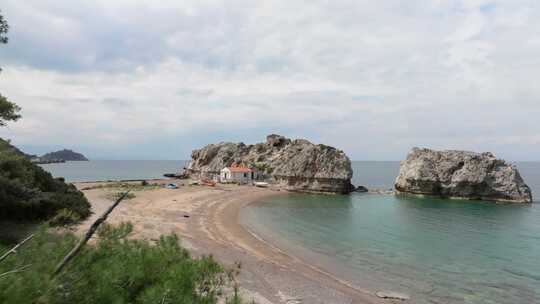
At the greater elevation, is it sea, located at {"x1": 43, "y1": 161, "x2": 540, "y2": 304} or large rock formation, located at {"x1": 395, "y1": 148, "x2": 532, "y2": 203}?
large rock formation, located at {"x1": 395, "y1": 148, "x2": 532, "y2": 203}

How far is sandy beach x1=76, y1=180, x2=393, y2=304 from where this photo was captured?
54.7 ft

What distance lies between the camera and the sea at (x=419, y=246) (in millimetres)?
19234

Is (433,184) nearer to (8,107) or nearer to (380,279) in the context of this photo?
(380,279)

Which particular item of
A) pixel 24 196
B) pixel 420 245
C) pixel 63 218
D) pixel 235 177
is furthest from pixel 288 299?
pixel 235 177

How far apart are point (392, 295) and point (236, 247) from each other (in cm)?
1132

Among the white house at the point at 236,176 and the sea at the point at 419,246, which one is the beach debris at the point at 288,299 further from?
the white house at the point at 236,176

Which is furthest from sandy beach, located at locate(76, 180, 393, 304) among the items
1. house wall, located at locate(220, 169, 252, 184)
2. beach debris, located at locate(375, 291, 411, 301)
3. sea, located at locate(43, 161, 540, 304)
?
house wall, located at locate(220, 169, 252, 184)

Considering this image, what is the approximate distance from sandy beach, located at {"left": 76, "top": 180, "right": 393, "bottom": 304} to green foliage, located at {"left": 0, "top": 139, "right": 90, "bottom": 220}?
9.29 feet

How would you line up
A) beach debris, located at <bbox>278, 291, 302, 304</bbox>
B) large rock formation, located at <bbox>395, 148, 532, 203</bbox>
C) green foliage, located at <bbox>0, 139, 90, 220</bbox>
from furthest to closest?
large rock formation, located at <bbox>395, 148, 532, 203</bbox> < beach debris, located at <bbox>278, 291, 302, 304</bbox> < green foliage, located at <bbox>0, 139, 90, 220</bbox>

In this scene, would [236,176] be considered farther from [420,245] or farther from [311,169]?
[420,245]

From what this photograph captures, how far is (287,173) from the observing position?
76.0 m

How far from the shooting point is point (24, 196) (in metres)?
15.1

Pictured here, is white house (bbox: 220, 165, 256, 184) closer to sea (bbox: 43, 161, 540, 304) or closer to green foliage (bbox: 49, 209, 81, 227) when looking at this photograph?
sea (bbox: 43, 161, 540, 304)

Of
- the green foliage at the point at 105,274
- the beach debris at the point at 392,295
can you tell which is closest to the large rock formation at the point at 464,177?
the beach debris at the point at 392,295
